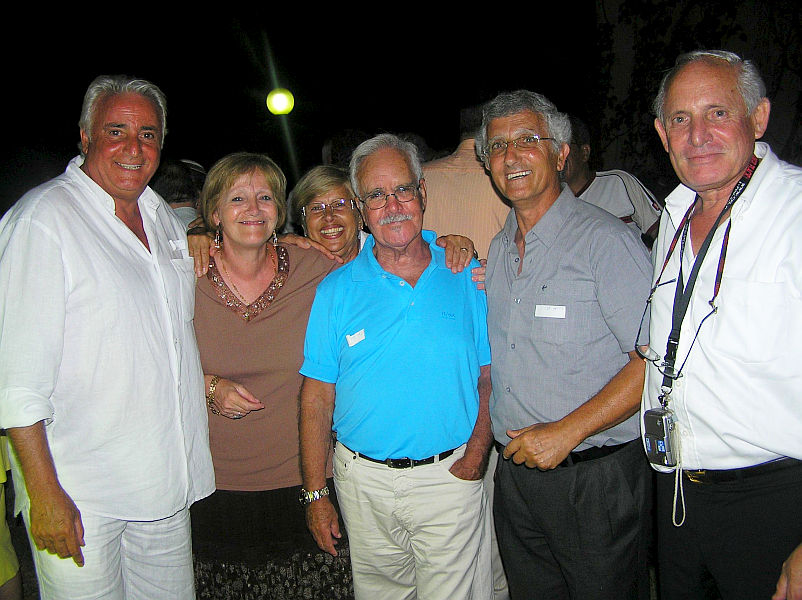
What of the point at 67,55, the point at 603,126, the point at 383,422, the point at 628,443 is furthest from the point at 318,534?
the point at 67,55

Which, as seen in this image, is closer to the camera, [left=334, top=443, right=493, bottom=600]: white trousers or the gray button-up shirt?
the gray button-up shirt

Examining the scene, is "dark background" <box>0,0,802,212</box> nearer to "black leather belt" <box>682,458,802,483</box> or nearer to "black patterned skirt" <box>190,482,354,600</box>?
"black leather belt" <box>682,458,802,483</box>

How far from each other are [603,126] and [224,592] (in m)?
6.18

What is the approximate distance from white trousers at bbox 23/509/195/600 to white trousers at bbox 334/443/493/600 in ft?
2.42

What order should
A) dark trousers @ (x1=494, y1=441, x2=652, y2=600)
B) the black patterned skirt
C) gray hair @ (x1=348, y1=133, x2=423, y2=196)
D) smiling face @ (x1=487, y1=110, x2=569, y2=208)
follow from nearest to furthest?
1. dark trousers @ (x1=494, y1=441, x2=652, y2=600)
2. smiling face @ (x1=487, y1=110, x2=569, y2=208)
3. gray hair @ (x1=348, y1=133, x2=423, y2=196)
4. the black patterned skirt

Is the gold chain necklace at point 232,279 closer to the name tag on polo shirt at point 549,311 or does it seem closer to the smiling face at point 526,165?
the smiling face at point 526,165

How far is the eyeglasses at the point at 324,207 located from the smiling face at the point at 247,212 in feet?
1.48

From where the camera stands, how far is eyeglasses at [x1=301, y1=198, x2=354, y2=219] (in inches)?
134

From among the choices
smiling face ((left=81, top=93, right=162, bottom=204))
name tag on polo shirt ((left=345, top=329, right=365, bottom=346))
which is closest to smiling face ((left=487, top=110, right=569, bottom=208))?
name tag on polo shirt ((left=345, top=329, right=365, bottom=346))

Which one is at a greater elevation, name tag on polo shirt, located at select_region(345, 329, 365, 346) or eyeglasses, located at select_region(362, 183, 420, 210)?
eyeglasses, located at select_region(362, 183, 420, 210)

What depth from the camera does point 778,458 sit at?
2.01 metres

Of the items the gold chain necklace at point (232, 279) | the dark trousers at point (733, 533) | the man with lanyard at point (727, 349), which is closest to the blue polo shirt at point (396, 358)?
the gold chain necklace at point (232, 279)

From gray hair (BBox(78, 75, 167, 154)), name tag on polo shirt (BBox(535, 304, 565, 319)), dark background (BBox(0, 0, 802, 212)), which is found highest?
dark background (BBox(0, 0, 802, 212))

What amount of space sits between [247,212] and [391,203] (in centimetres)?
70
